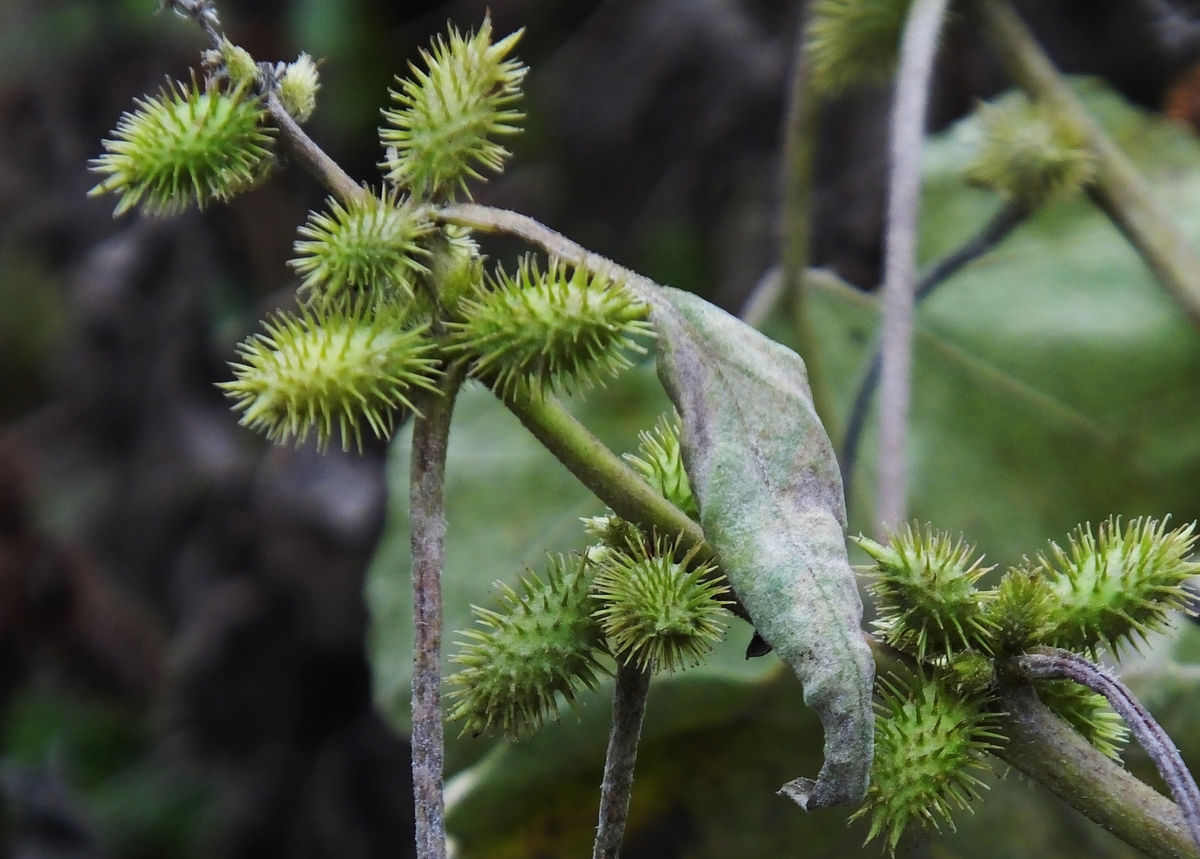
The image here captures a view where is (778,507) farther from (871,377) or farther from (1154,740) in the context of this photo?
(871,377)

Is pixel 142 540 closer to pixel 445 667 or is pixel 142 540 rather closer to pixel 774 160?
pixel 445 667

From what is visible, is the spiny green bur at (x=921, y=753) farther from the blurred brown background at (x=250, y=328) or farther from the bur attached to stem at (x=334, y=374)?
the blurred brown background at (x=250, y=328)

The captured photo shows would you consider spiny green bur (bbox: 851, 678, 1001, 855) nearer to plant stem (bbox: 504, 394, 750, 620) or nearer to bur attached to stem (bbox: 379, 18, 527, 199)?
plant stem (bbox: 504, 394, 750, 620)

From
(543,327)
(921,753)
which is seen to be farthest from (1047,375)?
(543,327)

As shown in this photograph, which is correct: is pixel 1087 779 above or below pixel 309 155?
below

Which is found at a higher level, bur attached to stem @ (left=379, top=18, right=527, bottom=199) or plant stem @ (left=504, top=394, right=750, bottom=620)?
bur attached to stem @ (left=379, top=18, right=527, bottom=199)

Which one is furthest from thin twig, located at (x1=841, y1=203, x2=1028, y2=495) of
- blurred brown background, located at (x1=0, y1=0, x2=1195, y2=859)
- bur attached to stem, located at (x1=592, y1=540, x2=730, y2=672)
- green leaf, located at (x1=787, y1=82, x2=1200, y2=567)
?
bur attached to stem, located at (x1=592, y1=540, x2=730, y2=672)

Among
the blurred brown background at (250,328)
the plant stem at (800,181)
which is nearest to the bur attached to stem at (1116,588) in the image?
the plant stem at (800,181)
